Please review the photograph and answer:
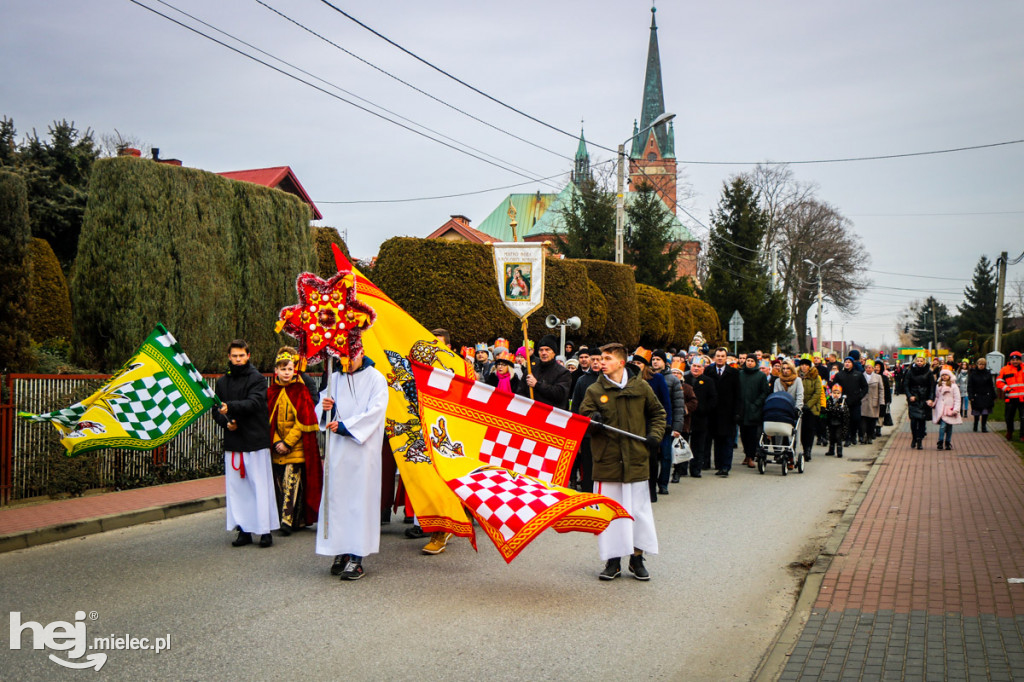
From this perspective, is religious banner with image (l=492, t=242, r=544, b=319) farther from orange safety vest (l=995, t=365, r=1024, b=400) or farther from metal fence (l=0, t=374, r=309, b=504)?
orange safety vest (l=995, t=365, r=1024, b=400)

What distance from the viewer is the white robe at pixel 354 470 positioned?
7.55 m

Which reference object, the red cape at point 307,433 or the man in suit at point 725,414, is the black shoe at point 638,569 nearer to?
the red cape at point 307,433

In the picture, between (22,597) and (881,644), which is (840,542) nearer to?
(881,644)

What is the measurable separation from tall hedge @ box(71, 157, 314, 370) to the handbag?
25.5 ft

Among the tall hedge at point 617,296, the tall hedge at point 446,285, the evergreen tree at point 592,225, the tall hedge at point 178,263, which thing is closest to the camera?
the tall hedge at point 178,263

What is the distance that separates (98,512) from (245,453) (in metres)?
2.59

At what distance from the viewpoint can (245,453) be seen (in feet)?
29.1

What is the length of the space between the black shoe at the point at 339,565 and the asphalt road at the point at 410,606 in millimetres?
100

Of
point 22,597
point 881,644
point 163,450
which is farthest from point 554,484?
point 163,450

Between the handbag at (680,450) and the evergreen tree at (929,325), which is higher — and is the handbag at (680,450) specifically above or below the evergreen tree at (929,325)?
below

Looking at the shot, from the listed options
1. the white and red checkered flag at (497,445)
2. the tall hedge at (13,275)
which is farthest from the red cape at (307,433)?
the tall hedge at (13,275)

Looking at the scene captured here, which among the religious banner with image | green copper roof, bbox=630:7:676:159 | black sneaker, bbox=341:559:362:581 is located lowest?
black sneaker, bbox=341:559:362:581

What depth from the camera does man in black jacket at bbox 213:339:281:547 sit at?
8805mm

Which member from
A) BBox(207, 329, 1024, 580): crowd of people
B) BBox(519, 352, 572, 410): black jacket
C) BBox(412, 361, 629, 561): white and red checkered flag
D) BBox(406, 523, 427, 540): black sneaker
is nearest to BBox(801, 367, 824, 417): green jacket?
BBox(207, 329, 1024, 580): crowd of people
